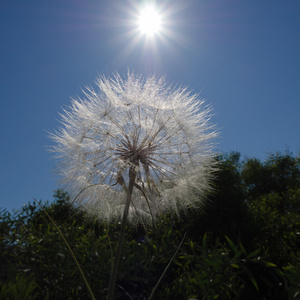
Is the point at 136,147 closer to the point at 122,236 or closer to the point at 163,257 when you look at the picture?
the point at 122,236

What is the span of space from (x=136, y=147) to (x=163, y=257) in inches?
95.1

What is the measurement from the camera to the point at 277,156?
61.0 feet

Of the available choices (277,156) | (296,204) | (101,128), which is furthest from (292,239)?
(277,156)

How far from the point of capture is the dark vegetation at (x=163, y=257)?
333cm

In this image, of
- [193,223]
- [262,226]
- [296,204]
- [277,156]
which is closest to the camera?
[193,223]

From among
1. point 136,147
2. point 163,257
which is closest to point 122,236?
point 136,147

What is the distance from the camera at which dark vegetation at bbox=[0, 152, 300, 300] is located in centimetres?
333

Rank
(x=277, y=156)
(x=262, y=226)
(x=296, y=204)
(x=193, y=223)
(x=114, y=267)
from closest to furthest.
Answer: (x=114, y=267), (x=193, y=223), (x=262, y=226), (x=296, y=204), (x=277, y=156)

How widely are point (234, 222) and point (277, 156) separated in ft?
38.8

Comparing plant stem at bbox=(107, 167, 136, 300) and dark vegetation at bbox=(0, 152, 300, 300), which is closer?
plant stem at bbox=(107, 167, 136, 300)

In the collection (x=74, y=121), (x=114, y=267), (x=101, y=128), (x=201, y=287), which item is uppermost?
(x=74, y=121)

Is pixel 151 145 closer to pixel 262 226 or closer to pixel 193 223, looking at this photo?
pixel 193 223

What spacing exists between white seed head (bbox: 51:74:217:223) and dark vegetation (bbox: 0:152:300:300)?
0.45 m

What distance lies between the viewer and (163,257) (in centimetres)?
502
